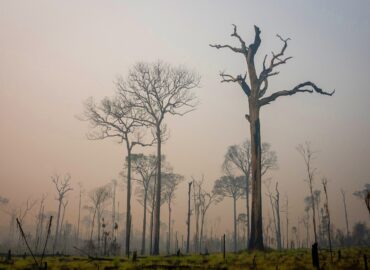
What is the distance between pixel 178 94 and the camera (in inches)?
897

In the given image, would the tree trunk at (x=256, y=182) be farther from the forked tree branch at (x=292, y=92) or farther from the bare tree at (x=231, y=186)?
the bare tree at (x=231, y=186)

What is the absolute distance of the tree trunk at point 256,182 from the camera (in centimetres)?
1318

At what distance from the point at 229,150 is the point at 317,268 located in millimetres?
28861

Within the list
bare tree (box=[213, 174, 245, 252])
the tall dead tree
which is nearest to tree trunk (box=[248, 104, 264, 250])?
the tall dead tree

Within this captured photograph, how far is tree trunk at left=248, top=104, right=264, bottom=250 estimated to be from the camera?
1318 cm

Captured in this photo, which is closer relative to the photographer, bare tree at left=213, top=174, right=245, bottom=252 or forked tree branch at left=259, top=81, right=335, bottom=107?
forked tree branch at left=259, top=81, right=335, bottom=107

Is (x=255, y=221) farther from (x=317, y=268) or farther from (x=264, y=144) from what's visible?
(x=264, y=144)

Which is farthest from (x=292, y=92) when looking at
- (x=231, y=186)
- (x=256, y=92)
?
(x=231, y=186)

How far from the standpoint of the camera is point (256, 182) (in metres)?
14.1

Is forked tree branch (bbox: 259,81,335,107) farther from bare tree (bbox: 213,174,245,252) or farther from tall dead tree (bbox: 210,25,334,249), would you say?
bare tree (bbox: 213,174,245,252)

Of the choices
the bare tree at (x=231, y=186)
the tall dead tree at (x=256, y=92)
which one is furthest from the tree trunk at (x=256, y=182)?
the bare tree at (x=231, y=186)

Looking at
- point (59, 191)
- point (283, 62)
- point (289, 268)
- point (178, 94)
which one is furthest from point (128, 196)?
point (59, 191)

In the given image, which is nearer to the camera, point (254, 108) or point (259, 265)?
point (259, 265)

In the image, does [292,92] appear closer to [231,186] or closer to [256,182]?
[256,182]
